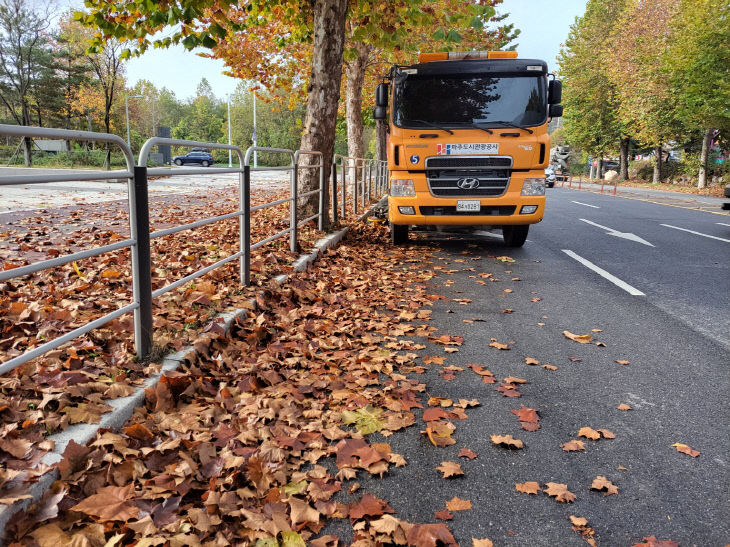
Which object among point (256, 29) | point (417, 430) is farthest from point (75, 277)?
point (256, 29)

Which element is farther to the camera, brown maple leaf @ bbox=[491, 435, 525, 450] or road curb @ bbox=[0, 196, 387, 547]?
brown maple leaf @ bbox=[491, 435, 525, 450]

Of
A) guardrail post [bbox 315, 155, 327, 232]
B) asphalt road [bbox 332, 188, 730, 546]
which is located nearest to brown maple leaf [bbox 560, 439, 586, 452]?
asphalt road [bbox 332, 188, 730, 546]

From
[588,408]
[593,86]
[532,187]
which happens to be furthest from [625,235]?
[593,86]

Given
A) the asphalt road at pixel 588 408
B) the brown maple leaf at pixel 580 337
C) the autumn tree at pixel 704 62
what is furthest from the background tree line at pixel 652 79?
the brown maple leaf at pixel 580 337

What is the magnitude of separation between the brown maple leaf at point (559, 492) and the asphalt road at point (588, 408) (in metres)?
0.03

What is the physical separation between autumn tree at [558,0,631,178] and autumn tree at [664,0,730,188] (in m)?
17.0

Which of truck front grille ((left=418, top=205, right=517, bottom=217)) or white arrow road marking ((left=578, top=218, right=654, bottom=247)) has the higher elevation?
truck front grille ((left=418, top=205, right=517, bottom=217))

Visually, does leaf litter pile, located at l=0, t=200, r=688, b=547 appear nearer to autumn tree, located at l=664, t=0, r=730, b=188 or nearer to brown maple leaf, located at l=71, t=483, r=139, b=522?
brown maple leaf, located at l=71, t=483, r=139, b=522

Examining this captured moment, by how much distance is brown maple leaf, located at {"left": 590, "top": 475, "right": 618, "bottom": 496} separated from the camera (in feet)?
8.39

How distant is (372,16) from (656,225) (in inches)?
317

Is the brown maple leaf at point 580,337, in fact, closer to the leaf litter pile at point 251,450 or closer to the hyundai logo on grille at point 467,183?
the leaf litter pile at point 251,450

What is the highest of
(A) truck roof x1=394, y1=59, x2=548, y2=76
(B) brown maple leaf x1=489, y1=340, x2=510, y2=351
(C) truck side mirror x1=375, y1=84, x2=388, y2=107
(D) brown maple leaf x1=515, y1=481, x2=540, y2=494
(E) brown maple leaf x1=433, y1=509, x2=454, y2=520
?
(A) truck roof x1=394, y1=59, x2=548, y2=76

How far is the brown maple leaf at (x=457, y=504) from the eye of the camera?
2.44 meters

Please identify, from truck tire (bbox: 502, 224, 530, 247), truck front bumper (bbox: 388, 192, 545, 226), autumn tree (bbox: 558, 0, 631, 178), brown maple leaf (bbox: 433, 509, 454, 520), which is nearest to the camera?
brown maple leaf (bbox: 433, 509, 454, 520)
